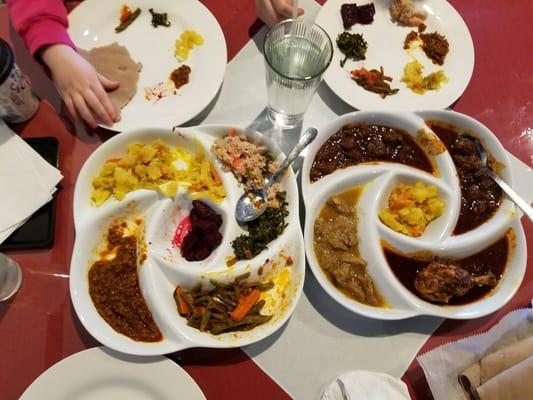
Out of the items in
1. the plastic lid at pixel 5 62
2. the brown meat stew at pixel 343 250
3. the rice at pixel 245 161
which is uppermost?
the plastic lid at pixel 5 62

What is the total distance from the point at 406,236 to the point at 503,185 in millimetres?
529

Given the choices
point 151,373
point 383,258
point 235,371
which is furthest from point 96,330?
point 383,258

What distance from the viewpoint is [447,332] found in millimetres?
1721

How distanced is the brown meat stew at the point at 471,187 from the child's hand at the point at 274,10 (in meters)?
0.90

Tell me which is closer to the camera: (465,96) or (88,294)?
(88,294)

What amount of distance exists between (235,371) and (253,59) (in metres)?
1.54

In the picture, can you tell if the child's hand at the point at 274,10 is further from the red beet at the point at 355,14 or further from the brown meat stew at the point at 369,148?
the brown meat stew at the point at 369,148

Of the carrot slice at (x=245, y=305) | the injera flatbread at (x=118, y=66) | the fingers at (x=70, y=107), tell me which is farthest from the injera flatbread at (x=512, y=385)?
the fingers at (x=70, y=107)

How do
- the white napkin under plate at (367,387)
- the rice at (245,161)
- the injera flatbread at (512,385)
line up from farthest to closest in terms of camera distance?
the rice at (245,161) → the white napkin under plate at (367,387) → the injera flatbread at (512,385)

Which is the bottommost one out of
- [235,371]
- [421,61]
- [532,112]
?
[235,371]

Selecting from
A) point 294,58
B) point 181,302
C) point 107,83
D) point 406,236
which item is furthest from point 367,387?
point 107,83

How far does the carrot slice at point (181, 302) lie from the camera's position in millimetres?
1575

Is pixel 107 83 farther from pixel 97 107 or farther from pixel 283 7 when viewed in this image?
pixel 283 7

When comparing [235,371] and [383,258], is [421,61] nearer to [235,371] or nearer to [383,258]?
[383,258]
